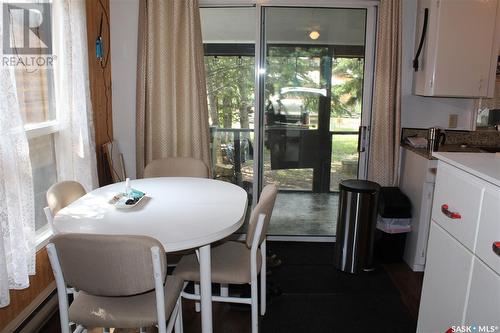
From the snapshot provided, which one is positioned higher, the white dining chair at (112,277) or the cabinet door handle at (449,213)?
the cabinet door handle at (449,213)

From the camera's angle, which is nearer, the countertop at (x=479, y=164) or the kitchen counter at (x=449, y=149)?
the countertop at (x=479, y=164)

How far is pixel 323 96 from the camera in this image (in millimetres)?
3711

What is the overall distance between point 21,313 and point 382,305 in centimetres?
220

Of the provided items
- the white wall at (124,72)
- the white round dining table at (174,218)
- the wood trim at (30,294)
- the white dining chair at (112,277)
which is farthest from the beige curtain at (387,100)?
the wood trim at (30,294)

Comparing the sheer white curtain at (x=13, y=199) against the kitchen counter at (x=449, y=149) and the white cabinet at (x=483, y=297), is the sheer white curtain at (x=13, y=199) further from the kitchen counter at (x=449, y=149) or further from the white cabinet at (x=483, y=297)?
the kitchen counter at (x=449, y=149)

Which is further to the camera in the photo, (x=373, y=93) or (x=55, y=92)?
(x=373, y=93)

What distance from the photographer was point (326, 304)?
280cm

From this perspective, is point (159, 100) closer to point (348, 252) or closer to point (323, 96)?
point (323, 96)

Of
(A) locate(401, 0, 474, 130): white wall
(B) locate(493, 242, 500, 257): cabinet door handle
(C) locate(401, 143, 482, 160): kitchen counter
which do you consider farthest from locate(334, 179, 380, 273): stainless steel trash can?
(B) locate(493, 242, 500, 257): cabinet door handle

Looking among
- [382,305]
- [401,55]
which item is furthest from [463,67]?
[382,305]

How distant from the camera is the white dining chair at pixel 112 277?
1.53 metres

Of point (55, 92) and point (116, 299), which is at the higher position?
point (55, 92)

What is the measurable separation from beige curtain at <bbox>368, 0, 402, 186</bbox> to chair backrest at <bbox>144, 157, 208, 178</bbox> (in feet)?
4.96

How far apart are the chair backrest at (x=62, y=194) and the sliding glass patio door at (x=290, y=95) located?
5.44 ft
